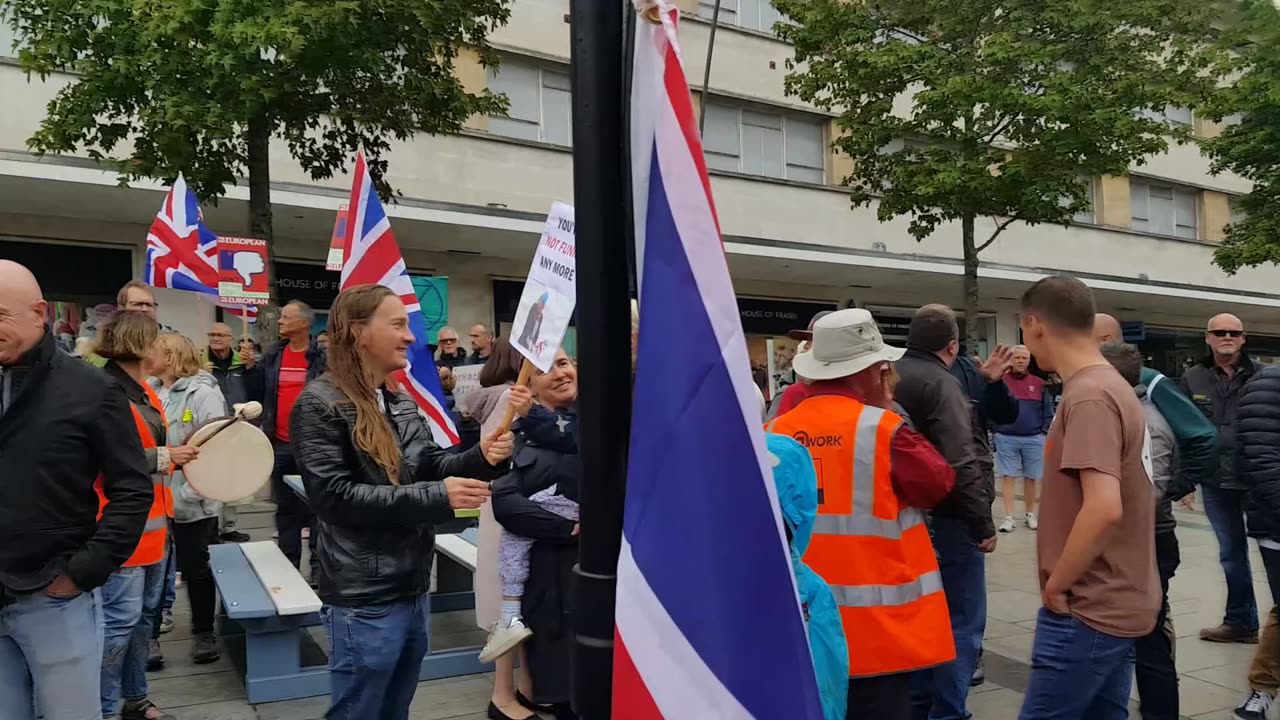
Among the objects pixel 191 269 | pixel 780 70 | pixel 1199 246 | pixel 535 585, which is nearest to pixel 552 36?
pixel 780 70

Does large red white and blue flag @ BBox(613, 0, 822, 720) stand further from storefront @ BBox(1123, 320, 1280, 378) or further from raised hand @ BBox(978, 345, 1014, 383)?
storefront @ BBox(1123, 320, 1280, 378)

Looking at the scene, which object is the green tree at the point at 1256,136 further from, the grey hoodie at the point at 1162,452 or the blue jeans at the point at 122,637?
Answer: the blue jeans at the point at 122,637

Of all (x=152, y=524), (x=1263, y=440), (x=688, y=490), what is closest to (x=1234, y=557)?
(x=1263, y=440)

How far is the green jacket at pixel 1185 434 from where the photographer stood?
14.9 feet

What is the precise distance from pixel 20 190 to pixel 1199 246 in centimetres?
2880

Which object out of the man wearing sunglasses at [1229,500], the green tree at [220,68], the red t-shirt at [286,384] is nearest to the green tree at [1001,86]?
the green tree at [220,68]

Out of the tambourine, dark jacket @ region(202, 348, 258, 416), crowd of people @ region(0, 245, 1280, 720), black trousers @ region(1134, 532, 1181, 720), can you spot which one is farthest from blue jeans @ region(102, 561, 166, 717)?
black trousers @ region(1134, 532, 1181, 720)

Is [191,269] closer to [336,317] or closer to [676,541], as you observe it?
[336,317]

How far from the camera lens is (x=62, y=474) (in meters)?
2.95

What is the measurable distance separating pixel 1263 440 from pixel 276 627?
185 inches

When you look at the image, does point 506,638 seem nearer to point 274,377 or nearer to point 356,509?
point 356,509

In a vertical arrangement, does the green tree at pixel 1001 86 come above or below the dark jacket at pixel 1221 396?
above

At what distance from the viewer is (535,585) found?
4.38 m

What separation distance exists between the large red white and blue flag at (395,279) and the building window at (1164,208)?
26.6 m
